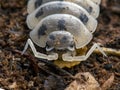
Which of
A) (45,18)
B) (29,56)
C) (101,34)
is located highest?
(45,18)

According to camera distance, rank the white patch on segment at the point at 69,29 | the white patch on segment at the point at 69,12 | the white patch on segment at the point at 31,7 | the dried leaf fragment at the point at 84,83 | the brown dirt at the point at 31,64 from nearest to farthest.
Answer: the dried leaf fragment at the point at 84,83, the brown dirt at the point at 31,64, the white patch on segment at the point at 69,29, the white patch on segment at the point at 69,12, the white patch on segment at the point at 31,7

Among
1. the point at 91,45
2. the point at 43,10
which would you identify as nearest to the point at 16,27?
the point at 43,10

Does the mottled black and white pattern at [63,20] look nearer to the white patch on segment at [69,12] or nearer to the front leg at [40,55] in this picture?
the white patch on segment at [69,12]

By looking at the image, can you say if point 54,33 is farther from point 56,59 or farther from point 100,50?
point 100,50

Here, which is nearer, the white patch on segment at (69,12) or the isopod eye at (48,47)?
the isopod eye at (48,47)

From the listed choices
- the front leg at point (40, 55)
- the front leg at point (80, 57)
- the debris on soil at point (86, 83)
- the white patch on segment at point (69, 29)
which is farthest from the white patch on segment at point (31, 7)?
the debris on soil at point (86, 83)

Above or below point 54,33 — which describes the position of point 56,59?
Result: below
